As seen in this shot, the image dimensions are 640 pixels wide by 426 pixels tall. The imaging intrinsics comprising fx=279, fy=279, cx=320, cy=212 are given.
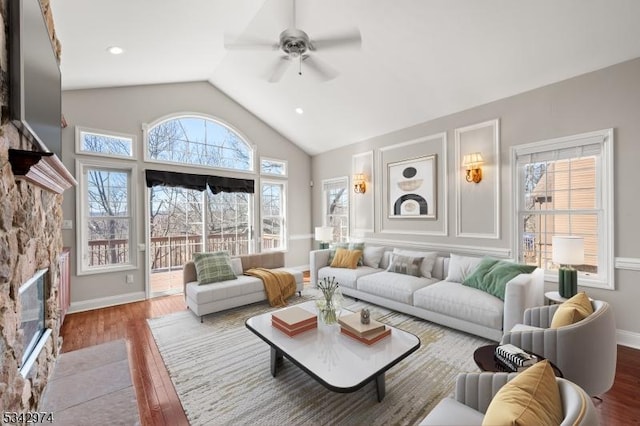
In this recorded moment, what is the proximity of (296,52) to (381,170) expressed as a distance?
9.73 feet

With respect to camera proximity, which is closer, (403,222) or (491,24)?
(491,24)

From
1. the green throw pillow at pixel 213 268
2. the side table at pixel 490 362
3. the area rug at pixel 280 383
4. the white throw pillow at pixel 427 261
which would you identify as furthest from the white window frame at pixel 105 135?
the side table at pixel 490 362

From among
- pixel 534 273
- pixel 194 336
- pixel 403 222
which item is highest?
pixel 403 222

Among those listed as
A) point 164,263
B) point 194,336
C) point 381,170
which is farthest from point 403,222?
point 164,263

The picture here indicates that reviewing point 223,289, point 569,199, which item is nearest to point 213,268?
point 223,289

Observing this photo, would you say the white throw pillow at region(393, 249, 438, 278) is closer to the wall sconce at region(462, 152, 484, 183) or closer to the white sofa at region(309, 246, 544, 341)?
the white sofa at region(309, 246, 544, 341)

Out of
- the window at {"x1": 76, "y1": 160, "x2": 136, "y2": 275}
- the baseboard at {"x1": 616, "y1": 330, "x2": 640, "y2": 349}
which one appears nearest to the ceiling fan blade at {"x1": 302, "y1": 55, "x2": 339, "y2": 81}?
the window at {"x1": 76, "y1": 160, "x2": 136, "y2": 275}

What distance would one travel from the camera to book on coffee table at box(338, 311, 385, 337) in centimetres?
214

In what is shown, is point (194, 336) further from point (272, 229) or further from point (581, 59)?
point (581, 59)

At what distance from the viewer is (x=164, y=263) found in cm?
495

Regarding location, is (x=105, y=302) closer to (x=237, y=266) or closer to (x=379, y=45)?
Result: (x=237, y=266)

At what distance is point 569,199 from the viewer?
325cm

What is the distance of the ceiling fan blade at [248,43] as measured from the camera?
2450 millimetres

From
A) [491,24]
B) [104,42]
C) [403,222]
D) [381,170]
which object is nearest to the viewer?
[491,24]
